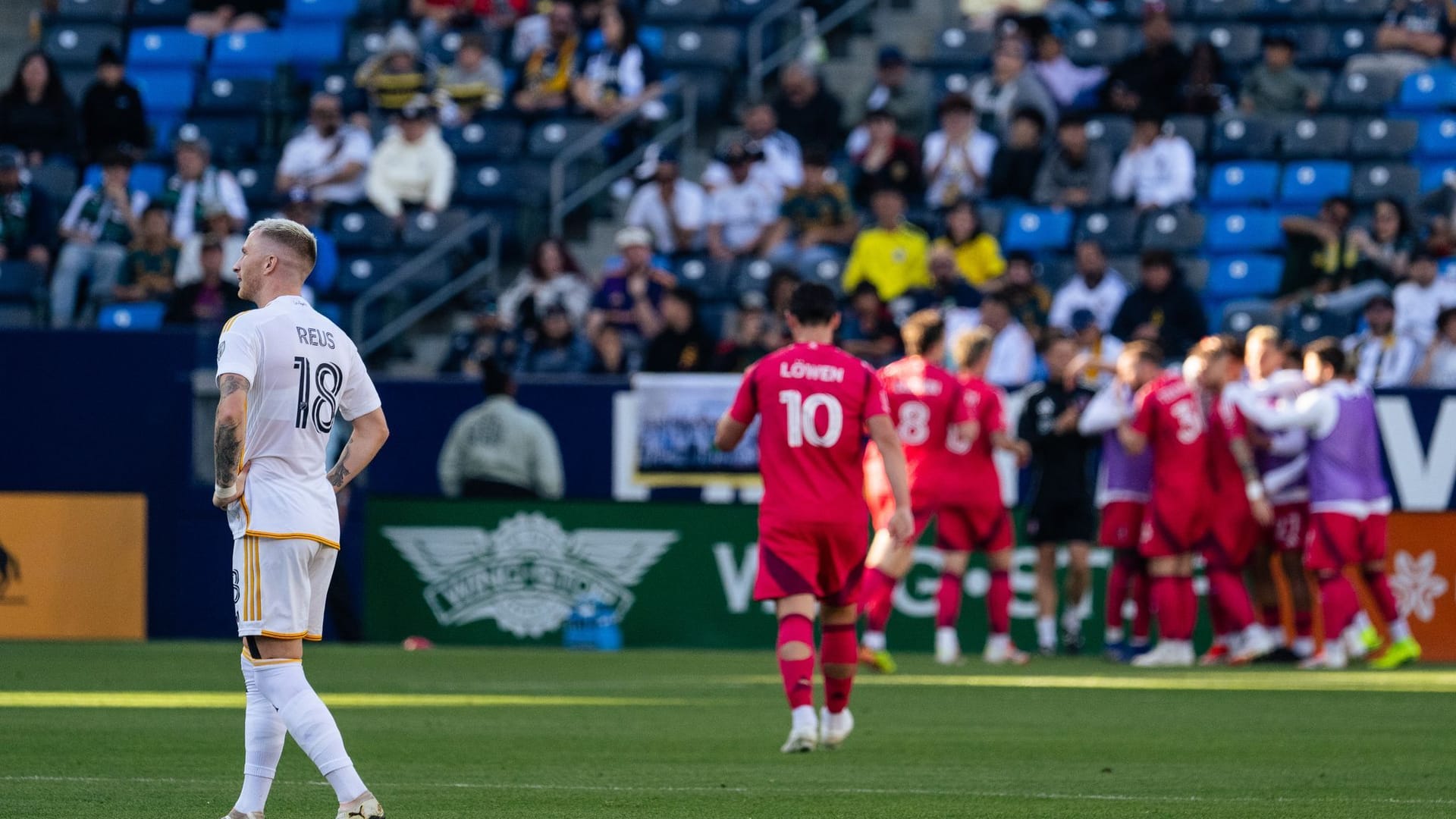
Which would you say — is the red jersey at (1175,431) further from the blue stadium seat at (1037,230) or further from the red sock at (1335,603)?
the blue stadium seat at (1037,230)

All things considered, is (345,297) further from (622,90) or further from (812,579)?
(812,579)

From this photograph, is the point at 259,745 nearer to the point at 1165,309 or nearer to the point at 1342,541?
the point at 1342,541

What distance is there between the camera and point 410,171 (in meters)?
20.5

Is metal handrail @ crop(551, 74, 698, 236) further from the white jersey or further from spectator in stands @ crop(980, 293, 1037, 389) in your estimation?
the white jersey

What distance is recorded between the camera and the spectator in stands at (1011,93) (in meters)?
20.2

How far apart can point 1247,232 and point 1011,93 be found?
2643 millimetres

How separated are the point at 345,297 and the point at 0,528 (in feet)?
14.5

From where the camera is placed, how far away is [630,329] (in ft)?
59.9

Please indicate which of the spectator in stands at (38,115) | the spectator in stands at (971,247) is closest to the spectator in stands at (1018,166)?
the spectator in stands at (971,247)

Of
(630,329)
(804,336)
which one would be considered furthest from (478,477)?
(804,336)

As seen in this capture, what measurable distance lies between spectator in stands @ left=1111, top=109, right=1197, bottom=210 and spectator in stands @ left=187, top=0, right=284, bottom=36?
9357 millimetres

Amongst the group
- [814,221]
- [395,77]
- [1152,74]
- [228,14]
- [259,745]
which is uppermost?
[228,14]

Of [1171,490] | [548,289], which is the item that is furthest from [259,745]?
[548,289]

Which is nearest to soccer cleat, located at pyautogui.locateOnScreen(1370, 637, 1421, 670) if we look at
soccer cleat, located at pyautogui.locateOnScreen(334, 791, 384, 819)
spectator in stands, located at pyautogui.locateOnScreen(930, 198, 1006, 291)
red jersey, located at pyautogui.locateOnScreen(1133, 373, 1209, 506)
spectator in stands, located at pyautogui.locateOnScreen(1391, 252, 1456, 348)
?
red jersey, located at pyautogui.locateOnScreen(1133, 373, 1209, 506)
